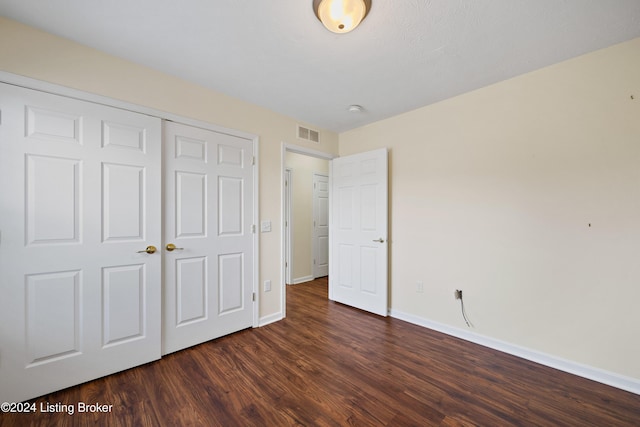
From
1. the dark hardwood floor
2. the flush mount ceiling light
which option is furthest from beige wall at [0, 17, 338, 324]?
the flush mount ceiling light

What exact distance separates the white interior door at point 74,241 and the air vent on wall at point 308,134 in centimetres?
163

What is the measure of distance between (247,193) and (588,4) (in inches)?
114

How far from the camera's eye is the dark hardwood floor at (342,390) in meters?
1.50

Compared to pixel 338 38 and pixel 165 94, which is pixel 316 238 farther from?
pixel 338 38

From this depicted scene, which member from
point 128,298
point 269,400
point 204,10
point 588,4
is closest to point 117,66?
point 204,10

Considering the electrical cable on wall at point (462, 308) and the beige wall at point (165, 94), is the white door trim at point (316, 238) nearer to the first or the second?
the beige wall at point (165, 94)

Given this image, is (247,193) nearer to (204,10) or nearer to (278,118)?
(278,118)

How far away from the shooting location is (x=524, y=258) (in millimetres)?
2170

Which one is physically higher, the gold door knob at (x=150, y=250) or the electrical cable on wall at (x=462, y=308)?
the gold door knob at (x=150, y=250)

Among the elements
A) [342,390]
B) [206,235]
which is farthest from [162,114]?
[342,390]

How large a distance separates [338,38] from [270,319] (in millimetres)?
2824

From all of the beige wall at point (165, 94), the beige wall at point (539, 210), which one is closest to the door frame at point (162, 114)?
the beige wall at point (165, 94)

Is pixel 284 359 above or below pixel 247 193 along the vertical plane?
below

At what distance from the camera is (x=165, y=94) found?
7.13 feet
